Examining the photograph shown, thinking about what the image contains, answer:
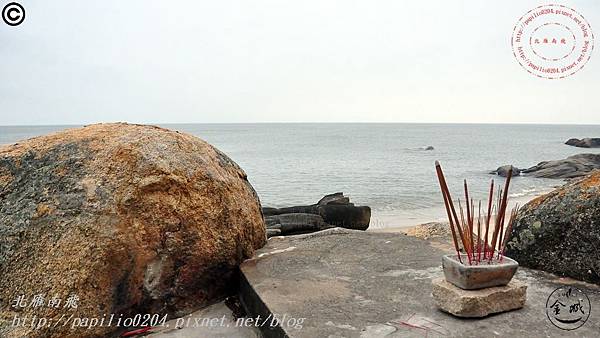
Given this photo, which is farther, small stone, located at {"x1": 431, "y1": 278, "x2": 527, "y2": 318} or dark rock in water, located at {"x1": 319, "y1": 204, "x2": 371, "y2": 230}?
dark rock in water, located at {"x1": 319, "y1": 204, "x2": 371, "y2": 230}

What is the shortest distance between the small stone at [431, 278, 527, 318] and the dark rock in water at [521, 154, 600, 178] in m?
31.7

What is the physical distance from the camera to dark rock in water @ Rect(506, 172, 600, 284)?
13.3ft

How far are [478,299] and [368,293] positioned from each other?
0.86 meters

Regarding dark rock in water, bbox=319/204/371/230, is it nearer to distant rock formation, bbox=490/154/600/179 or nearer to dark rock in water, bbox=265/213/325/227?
dark rock in water, bbox=265/213/325/227

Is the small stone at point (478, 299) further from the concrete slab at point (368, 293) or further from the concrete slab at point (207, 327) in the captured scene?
the concrete slab at point (207, 327)

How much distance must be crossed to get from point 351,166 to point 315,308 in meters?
37.9

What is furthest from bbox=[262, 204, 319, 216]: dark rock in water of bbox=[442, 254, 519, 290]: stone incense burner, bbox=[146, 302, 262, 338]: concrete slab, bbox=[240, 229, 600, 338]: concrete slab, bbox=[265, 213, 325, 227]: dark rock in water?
bbox=[442, 254, 519, 290]: stone incense burner

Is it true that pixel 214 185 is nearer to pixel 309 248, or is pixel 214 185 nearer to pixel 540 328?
pixel 309 248

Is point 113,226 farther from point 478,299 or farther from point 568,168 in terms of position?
point 568,168

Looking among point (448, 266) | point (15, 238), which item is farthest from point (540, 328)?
point (15, 238)

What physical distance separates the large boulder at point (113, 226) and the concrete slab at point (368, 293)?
57 cm

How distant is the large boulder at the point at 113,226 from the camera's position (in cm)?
352

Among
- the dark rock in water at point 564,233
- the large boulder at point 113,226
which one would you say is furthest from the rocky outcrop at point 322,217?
the dark rock in water at point 564,233

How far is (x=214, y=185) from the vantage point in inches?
176
